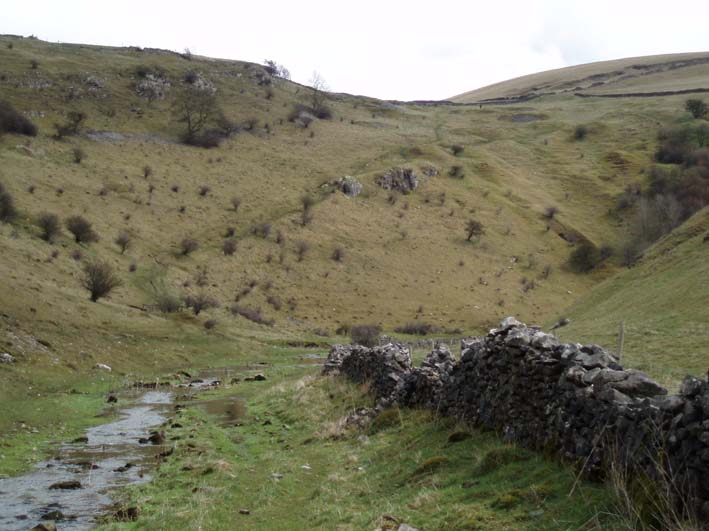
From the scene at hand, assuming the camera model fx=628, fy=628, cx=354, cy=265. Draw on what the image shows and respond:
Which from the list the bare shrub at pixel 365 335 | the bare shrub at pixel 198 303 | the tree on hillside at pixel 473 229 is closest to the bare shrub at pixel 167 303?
the bare shrub at pixel 198 303

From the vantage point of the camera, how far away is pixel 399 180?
95.7 metres

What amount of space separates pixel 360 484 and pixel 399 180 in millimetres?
84646

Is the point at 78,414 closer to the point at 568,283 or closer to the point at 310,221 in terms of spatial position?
the point at 310,221

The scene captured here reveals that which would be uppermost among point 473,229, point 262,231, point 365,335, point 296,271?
point 473,229

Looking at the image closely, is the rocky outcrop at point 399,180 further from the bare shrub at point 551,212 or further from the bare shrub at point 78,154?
the bare shrub at point 78,154

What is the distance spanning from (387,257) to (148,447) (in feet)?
206

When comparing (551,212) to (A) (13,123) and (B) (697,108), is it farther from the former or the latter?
(A) (13,123)

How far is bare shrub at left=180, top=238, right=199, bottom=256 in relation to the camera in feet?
220

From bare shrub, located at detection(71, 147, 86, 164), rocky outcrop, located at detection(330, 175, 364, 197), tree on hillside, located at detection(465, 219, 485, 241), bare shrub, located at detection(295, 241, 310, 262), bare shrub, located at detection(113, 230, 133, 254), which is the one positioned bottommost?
bare shrub, located at detection(295, 241, 310, 262)

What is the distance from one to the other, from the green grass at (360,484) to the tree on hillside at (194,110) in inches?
3404

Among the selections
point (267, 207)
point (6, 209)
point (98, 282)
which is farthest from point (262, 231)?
point (98, 282)

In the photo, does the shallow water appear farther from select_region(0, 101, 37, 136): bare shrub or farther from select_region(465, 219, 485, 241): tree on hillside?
select_region(465, 219, 485, 241): tree on hillside

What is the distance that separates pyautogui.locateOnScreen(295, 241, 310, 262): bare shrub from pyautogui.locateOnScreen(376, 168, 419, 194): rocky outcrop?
22007 millimetres

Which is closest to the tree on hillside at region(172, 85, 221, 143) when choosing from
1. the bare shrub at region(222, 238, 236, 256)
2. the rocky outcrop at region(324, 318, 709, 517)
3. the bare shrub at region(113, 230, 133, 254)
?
the bare shrub at region(222, 238, 236, 256)
